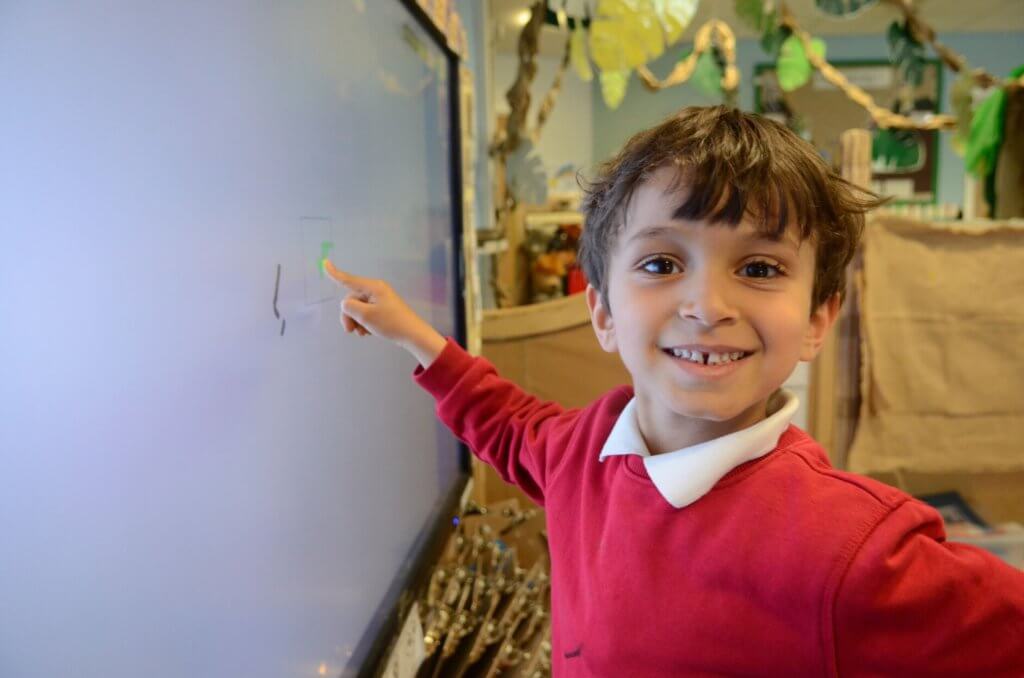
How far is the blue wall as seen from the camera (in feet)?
14.3

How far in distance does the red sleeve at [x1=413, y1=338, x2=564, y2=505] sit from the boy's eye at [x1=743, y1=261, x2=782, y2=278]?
295 millimetres

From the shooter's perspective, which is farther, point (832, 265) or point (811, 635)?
point (832, 265)

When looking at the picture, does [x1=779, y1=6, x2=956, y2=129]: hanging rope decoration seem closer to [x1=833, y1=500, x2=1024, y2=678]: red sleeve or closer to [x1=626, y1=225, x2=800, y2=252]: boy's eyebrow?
[x1=626, y1=225, x2=800, y2=252]: boy's eyebrow

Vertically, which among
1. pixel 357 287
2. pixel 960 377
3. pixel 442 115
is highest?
pixel 442 115

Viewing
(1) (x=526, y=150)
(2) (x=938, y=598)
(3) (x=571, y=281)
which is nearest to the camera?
(2) (x=938, y=598)

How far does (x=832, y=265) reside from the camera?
626 millimetres

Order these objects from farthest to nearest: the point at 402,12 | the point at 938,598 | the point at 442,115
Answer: the point at 442,115 < the point at 402,12 < the point at 938,598

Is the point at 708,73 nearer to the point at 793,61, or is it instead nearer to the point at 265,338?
the point at 793,61

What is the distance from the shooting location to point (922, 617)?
47cm

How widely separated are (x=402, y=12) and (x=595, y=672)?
2.61ft

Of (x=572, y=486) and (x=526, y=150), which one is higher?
(x=526, y=150)

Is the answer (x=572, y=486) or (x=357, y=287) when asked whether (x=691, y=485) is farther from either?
(x=357, y=287)

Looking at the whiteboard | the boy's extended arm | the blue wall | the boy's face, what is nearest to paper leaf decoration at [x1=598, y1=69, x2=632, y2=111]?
the whiteboard

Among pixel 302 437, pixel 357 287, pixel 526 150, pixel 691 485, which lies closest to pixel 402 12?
pixel 357 287
